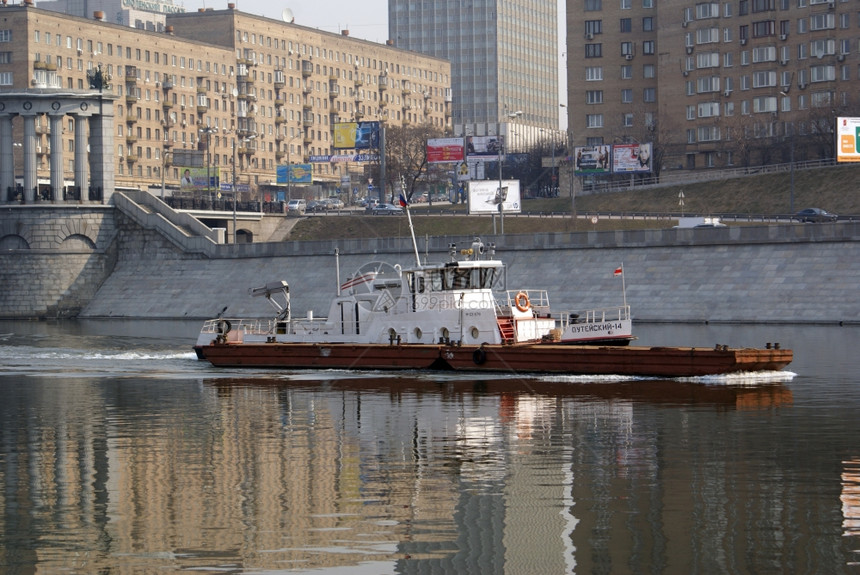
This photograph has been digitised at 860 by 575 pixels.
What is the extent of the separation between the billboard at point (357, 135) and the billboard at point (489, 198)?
37.5 meters

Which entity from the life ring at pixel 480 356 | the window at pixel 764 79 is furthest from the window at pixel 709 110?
the life ring at pixel 480 356

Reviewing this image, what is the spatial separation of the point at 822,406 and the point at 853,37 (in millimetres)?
108052

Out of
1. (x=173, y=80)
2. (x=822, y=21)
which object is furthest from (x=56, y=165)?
(x=822, y=21)

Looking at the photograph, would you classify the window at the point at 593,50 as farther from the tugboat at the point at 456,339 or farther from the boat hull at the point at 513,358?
the boat hull at the point at 513,358

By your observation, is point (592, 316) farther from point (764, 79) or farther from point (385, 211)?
point (764, 79)

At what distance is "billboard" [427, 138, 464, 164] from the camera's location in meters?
152

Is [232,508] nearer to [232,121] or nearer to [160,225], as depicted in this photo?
[160,225]

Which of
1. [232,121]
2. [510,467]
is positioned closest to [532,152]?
[232,121]

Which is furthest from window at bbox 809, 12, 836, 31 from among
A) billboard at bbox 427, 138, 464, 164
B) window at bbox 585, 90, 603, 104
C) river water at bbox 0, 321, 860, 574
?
river water at bbox 0, 321, 860, 574

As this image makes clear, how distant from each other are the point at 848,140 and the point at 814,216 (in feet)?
22.7

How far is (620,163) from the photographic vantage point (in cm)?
14638

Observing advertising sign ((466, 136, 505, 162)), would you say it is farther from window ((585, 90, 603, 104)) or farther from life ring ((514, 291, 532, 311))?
life ring ((514, 291, 532, 311))

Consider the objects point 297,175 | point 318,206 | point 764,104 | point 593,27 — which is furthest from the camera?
point 297,175

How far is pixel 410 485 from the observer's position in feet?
98.7
